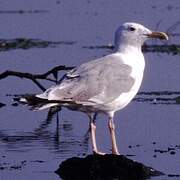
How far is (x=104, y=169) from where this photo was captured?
12484 mm

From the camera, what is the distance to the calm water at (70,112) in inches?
527

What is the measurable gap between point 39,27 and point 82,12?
2.92 m

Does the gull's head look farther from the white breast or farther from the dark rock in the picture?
the dark rock

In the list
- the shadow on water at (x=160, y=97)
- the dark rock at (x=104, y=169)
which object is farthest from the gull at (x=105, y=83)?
the shadow on water at (x=160, y=97)

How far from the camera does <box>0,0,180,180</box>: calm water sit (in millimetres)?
13383

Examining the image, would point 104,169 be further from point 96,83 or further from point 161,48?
point 161,48

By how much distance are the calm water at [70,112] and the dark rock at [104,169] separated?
0.63ft

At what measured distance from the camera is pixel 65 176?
12523 millimetres

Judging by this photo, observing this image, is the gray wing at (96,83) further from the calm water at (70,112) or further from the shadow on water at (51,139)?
the shadow on water at (51,139)

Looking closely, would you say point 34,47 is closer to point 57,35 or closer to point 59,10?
point 57,35

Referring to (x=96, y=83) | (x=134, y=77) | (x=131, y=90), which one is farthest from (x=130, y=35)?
(x=96, y=83)

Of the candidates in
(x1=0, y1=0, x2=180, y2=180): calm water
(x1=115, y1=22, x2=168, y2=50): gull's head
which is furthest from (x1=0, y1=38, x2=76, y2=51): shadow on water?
(x1=115, y1=22, x2=168, y2=50): gull's head

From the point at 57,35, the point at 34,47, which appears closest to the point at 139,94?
the point at 34,47

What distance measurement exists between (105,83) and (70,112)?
4004mm
